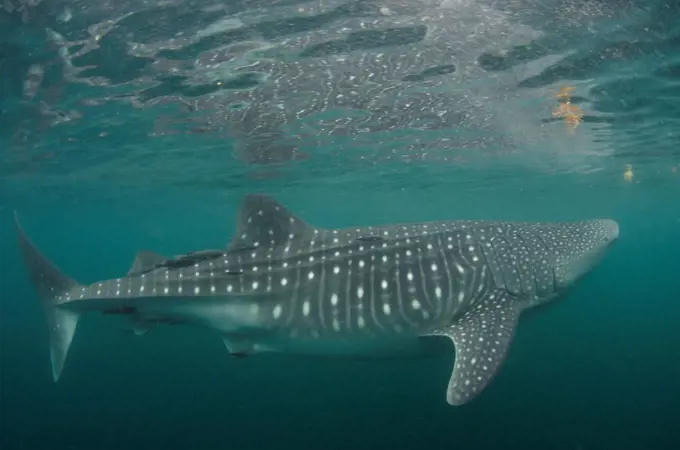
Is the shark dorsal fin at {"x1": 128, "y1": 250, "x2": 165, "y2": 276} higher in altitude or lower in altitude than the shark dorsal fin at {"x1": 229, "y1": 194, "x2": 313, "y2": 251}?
lower

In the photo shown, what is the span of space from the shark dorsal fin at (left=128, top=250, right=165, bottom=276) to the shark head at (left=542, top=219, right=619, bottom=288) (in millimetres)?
5949

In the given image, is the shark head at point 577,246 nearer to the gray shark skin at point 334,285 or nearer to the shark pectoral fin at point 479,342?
the gray shark skin at point 334,285

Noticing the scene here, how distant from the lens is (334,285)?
7.11 metres

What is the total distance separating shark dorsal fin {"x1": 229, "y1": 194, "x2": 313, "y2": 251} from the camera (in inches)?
292

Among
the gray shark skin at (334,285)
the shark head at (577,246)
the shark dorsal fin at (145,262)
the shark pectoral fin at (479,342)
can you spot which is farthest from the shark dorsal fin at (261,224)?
the shark head at (577,246)

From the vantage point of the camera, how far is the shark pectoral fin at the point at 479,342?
19.2 feet

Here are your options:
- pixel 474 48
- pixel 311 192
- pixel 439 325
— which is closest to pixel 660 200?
pixel 311 192

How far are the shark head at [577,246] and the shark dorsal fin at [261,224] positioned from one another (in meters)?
4.02

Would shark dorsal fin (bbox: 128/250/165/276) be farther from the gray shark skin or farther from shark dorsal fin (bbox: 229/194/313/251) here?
shark dorsal fin (bbox: 229/194/313/251)

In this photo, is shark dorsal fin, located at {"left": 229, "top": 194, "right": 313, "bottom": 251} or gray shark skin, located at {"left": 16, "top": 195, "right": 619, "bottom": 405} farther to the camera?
shark dorsal fin, located at {"left": 229, "top": 194, "right": 313, "bottom": 251}

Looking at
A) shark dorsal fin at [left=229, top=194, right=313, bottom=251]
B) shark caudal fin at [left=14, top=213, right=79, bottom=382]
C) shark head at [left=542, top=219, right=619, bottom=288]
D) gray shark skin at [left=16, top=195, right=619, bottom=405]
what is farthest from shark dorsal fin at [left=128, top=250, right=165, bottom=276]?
shark head at [left=542, top=219, right=619, bottom=288]

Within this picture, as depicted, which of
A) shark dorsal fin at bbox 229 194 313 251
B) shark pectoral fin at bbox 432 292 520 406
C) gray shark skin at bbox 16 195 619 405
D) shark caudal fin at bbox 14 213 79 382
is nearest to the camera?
shark pectoral fin at bbox 432 292 520 406

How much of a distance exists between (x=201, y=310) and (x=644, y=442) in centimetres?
830

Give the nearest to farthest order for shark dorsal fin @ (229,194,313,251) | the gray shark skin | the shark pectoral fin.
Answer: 1. the shark pectoral fin
2. the gray shark skin
3. shark dorsal fin @ (229,194,313,251)
